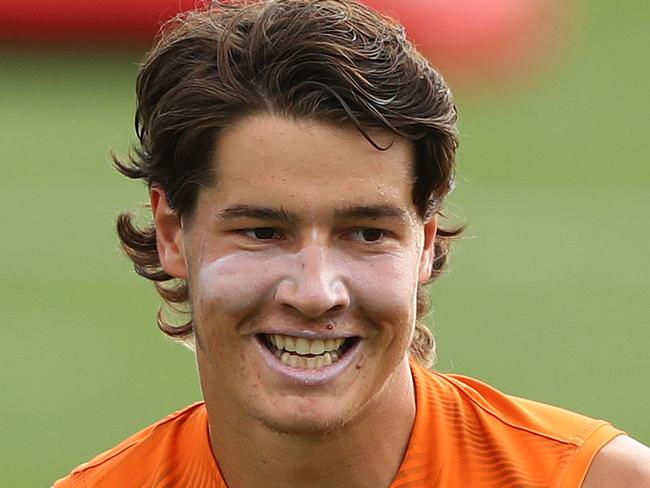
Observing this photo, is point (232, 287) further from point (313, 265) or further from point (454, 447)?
point (454, 447)

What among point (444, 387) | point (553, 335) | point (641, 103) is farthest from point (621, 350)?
point (444, 387)

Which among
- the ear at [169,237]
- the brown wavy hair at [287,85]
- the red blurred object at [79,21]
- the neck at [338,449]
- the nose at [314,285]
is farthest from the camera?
the red blurred object at [79,21]

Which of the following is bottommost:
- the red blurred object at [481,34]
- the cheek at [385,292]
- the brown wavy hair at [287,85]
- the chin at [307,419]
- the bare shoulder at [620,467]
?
the bare shoulder at [620,467]

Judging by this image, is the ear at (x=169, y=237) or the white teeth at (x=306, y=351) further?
the ear at (x=169, y=237)

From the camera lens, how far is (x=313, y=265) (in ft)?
14.2

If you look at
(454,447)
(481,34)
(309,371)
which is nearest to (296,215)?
(309,371)

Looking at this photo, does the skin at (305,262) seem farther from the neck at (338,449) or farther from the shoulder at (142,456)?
the shoulder at (142,456)

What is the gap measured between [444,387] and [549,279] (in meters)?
6.84

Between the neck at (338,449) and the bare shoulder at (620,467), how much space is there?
21.9 inches

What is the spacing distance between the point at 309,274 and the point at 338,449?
0.60 metres

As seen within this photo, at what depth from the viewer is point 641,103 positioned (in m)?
15.0

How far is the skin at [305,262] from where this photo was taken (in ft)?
14.3

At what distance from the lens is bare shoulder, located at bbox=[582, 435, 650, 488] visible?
4.44m

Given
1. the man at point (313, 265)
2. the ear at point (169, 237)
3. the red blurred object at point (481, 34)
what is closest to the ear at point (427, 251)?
the man at point (313, 265)
